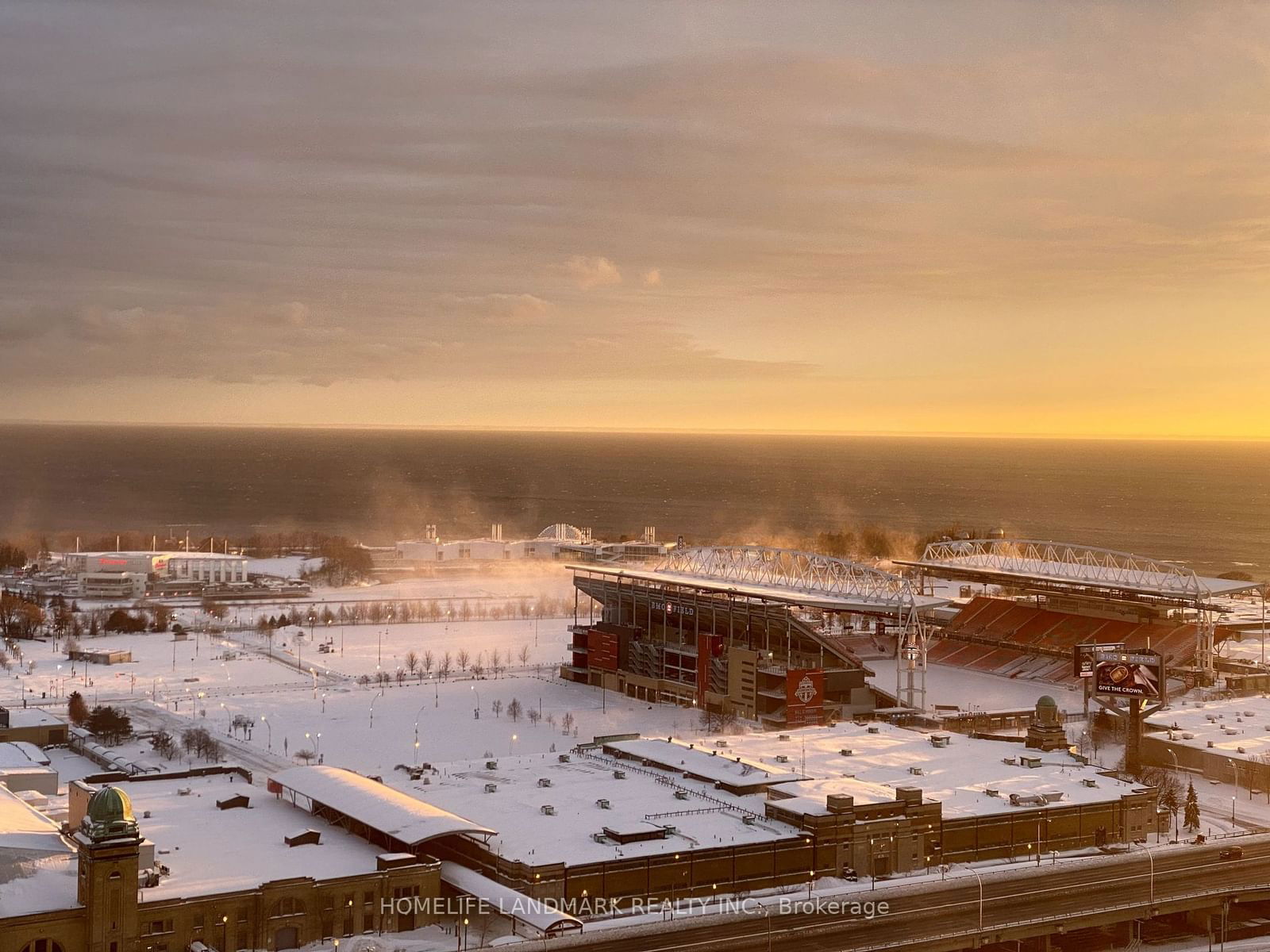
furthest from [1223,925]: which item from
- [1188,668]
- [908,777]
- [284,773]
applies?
[1188,668]

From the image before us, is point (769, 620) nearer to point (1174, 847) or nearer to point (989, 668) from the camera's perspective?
point (989, 668)

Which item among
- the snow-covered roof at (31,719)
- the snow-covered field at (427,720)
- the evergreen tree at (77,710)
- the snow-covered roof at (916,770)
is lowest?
the snow-covered field at (427,720)

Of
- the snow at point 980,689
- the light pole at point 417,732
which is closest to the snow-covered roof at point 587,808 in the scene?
the light pole at point 417,732

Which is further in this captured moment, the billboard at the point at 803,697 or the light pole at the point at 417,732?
the billboard at the point at 803,697

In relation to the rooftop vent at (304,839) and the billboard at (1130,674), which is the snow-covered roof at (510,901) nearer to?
the rooftop vent at (304,839)

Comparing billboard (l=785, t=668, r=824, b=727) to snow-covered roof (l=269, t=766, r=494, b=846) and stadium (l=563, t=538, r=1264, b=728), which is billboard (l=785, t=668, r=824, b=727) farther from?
snow-covered roof (l=269, t=766, r=494, b=846)

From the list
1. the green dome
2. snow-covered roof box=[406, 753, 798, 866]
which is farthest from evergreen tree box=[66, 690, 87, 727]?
the green dome

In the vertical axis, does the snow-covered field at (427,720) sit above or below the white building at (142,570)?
below
